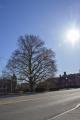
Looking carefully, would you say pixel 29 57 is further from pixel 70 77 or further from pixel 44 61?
pixel 70 77

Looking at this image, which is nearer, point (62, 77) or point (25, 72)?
point (25, 72)

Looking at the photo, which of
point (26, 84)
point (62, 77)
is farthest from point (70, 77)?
point (26, 84)

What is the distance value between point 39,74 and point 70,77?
83140 millimetres

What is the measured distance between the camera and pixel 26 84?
76875 mm

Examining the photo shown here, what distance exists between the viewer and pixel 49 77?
246ft

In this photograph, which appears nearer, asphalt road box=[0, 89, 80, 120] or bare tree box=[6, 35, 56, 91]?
asphalt road box=[0, 89, 80, 120]

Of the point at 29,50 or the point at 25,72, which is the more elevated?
the point at 29,50

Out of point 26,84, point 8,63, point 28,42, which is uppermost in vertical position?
point 28,42

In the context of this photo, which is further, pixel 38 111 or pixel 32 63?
pixel 32 63

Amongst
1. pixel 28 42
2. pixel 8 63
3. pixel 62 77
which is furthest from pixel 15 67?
pixel 62 77

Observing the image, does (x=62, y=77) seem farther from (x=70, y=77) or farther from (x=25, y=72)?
(x=25, y=72)

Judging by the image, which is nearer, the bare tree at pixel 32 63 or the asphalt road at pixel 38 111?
the asphalt road at pixel 38 111

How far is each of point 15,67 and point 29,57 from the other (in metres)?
3.97

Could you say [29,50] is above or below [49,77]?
above
